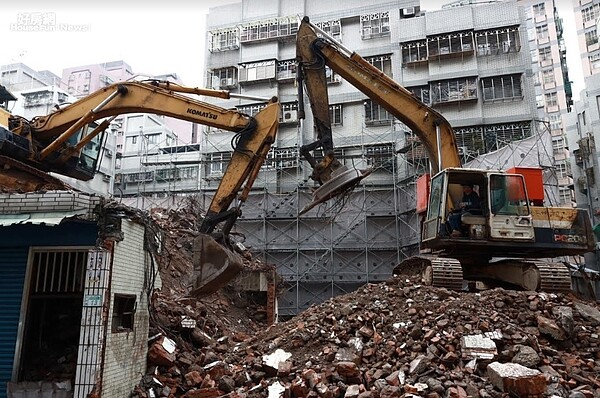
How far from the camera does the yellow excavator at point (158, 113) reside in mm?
7531

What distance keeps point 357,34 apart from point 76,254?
26474mm

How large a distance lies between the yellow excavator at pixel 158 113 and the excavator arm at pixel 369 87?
1324mm

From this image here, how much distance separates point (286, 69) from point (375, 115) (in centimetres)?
681

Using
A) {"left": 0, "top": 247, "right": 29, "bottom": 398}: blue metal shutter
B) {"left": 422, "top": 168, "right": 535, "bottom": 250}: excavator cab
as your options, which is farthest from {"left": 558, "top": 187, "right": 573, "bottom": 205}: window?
{"left": 0, "top": 247, "right": 29, "bottom": 398}: blue metal shutter

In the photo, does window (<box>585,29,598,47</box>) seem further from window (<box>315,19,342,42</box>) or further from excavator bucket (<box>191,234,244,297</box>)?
excavator bucket (<box>191,234,244,297</box>)

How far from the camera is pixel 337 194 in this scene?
28.5ft

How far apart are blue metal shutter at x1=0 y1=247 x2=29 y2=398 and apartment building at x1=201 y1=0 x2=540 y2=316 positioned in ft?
59.0

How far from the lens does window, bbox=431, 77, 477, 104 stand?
2602 centimetres

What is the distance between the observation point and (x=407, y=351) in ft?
22.3

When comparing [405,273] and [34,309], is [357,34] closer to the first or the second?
[405,273]

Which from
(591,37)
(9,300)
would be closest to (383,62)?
(591,37)

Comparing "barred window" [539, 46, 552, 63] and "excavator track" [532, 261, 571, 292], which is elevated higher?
"barred window" [539, 46, 552, 63]

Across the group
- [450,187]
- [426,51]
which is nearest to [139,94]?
[450,187]

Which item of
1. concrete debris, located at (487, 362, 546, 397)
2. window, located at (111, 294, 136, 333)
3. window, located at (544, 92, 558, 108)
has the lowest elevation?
concrete debris, located at (487, 362, 546, 397)
